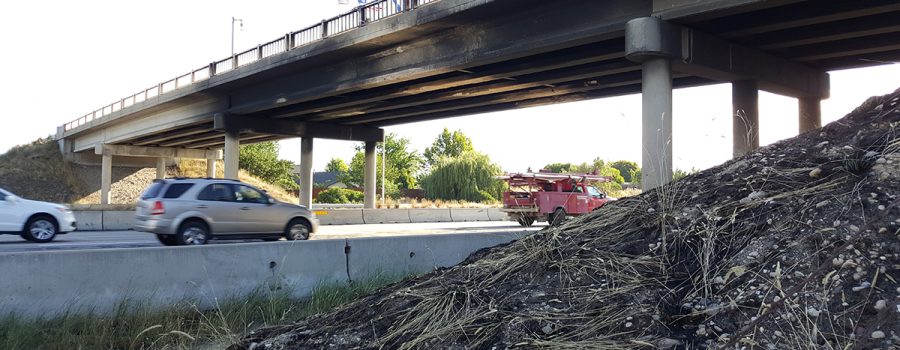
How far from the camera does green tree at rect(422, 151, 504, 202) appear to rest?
193 feet

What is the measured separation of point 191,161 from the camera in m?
68.6

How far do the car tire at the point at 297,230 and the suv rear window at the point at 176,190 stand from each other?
2555mm

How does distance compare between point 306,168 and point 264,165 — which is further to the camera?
point 264,165

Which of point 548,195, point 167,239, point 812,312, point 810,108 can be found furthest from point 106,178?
point 812,312

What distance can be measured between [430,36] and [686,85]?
965 cm

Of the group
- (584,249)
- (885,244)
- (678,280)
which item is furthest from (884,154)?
(584,249)

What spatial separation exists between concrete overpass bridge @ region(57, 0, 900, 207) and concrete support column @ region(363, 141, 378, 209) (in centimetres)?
700

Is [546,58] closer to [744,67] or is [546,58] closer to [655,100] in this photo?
[655,100]

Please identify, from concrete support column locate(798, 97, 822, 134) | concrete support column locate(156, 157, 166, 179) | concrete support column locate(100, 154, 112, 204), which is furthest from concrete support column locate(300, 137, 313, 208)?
concrete support column locate(156, 157, 166, 179)

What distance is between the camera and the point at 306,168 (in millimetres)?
39969

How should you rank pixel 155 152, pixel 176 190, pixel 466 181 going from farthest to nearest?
pixel 466 181
pixel 155 152
pixel 176 190

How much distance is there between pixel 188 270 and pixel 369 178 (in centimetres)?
3552

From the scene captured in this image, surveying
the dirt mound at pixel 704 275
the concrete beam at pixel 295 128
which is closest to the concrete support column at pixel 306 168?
the concrete beam at pixel 295 128

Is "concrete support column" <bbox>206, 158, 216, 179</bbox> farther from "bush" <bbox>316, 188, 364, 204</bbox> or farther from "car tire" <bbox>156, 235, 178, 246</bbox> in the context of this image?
"car tire" <bbox>156, 235, 178, 246</bbox>
